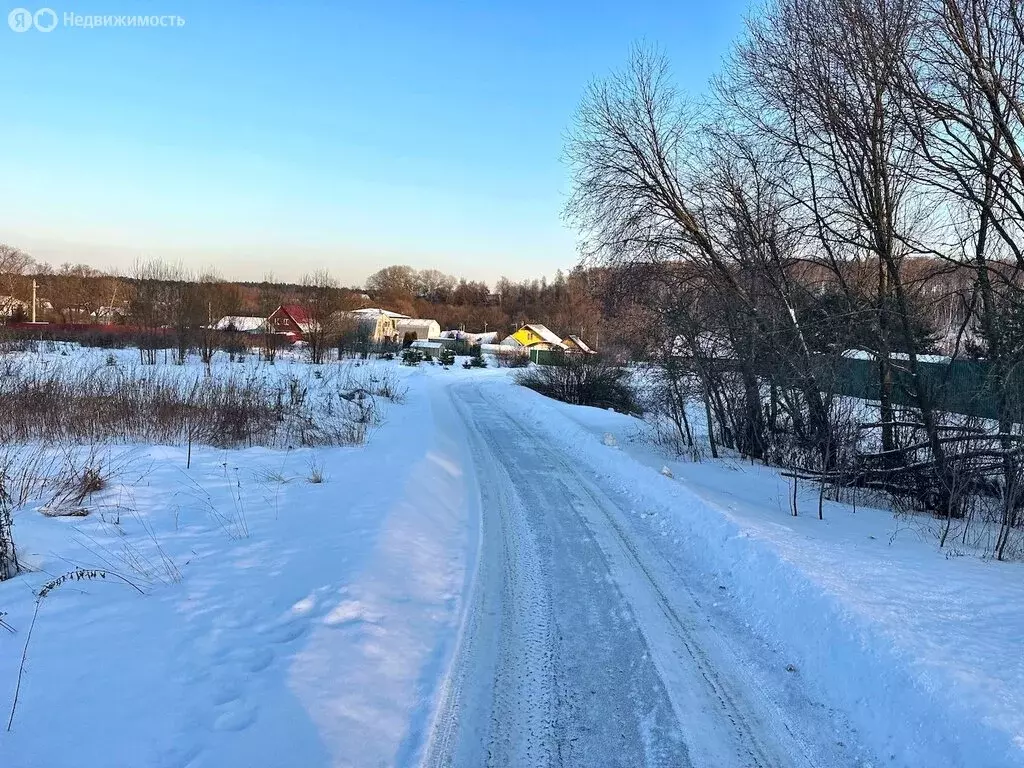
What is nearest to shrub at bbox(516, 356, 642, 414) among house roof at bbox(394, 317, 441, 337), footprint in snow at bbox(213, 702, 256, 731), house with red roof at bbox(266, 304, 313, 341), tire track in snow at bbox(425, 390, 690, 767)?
house with red roof at bbox(266, 304, 313, 341)

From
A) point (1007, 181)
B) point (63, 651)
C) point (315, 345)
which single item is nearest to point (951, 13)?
point (1007, 181)

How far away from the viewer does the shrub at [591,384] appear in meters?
25.3

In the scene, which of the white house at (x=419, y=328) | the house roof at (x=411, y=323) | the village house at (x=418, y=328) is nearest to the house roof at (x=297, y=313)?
the village house at (x=418, y=328)

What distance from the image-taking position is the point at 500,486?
9.02m

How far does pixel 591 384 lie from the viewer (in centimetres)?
2619

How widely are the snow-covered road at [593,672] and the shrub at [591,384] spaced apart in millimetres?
18966

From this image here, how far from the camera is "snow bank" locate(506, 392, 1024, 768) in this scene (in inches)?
125

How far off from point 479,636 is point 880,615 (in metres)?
Answer: 2.93

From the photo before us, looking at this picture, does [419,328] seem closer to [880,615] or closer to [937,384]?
[937,384]

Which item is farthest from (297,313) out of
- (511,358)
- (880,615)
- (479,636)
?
(880,615)

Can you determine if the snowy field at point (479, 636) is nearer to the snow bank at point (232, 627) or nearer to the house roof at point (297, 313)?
the snow bank at point (232, 627)

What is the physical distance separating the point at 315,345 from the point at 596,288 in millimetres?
25548

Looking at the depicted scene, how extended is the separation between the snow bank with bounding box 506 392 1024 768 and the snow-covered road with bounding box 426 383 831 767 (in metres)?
0.45

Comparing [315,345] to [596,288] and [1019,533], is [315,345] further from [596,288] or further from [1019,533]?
[1019,533]
